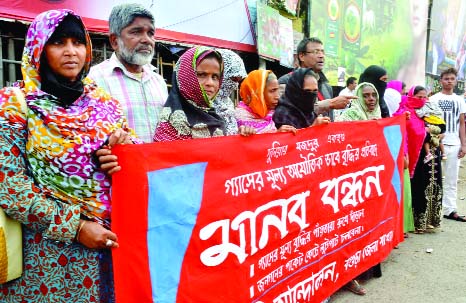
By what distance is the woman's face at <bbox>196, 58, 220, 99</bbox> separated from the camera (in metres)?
2.22

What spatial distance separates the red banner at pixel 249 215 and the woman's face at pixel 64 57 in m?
0.34

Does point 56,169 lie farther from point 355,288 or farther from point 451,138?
point 451,138

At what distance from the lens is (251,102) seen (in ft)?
9.43

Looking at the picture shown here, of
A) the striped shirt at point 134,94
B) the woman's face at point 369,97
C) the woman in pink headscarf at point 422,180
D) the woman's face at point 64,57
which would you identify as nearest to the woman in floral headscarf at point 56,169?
the woman's face at point 64,57

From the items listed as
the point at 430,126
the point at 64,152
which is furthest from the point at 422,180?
the point at 64,152

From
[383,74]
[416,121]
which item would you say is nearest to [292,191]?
[383,74]

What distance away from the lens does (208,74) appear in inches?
88.0

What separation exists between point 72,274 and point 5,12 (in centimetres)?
372

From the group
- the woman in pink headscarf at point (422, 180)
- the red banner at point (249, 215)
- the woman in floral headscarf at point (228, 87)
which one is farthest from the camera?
the woman in pink headscarf at point (422, 180)

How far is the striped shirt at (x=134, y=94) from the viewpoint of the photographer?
Result: 227 centimetres

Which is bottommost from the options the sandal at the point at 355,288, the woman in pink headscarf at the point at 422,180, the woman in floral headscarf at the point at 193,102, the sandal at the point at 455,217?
the sandal at the point at 455,217

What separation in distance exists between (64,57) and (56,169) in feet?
1.37

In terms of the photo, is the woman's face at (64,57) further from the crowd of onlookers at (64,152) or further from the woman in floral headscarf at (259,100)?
the woman in floral headscarf at (259,100)

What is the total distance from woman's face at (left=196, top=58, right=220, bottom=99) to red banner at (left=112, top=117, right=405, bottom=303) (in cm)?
35
